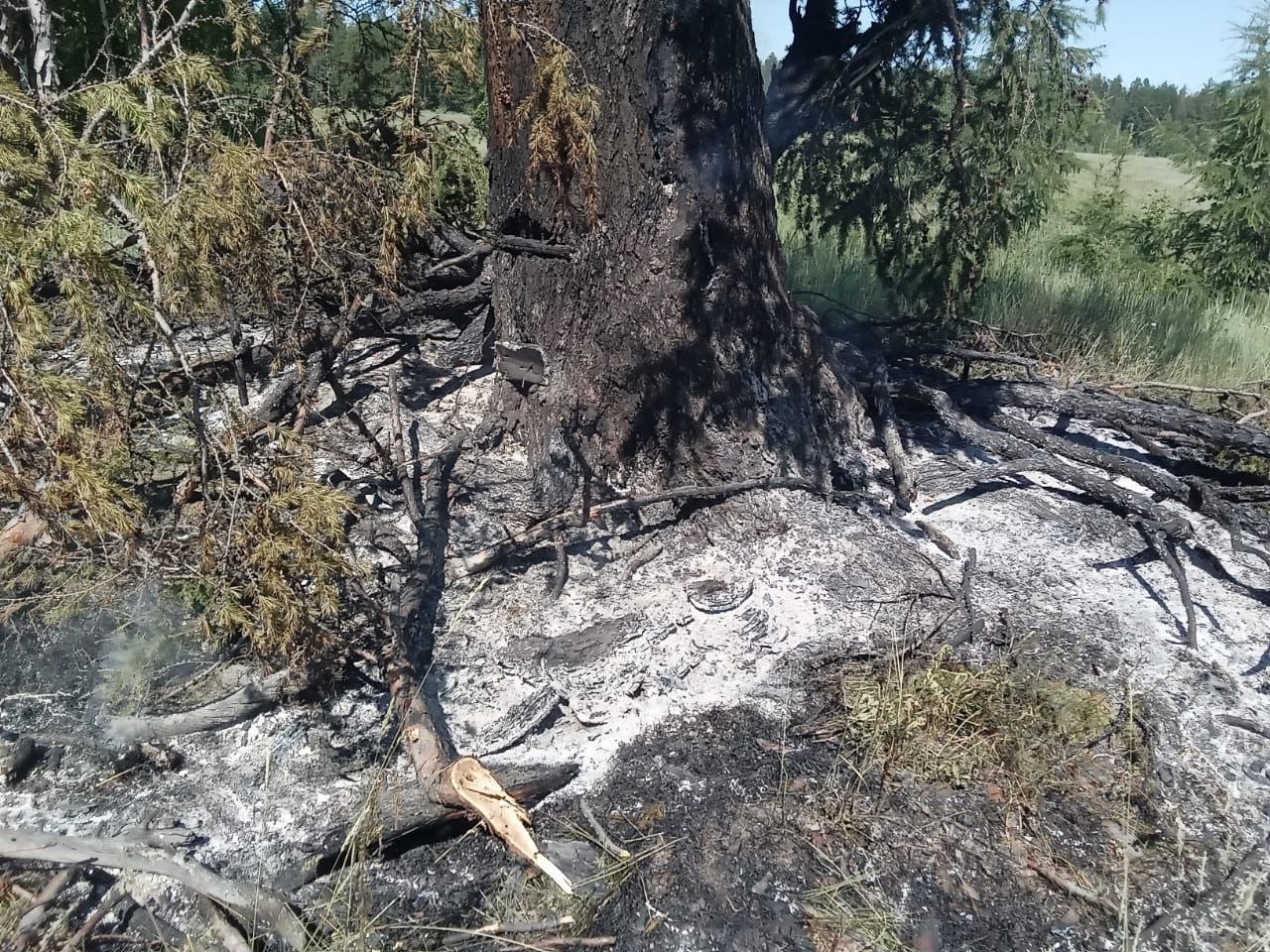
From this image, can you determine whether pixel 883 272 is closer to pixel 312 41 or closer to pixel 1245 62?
pixel 312 41

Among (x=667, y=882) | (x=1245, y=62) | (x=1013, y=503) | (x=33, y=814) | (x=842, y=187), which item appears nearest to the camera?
(x=667, y=882)

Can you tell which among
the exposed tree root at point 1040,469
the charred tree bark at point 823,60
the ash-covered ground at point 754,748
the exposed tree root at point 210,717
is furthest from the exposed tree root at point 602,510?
the charred tree bark at point 823,60

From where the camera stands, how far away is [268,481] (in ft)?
10.1

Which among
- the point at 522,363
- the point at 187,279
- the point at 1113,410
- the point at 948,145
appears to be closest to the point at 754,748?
the point at 522,363

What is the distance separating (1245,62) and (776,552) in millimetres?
10374

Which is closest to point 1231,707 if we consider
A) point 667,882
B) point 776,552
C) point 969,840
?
point 969,840

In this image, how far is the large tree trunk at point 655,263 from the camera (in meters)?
3.72

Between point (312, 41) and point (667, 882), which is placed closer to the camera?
point (667, 882)

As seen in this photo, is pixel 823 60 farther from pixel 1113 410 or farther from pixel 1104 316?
pixel 1104 316

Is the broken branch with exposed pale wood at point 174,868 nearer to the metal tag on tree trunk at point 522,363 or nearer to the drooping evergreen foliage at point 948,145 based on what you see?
the metal tag on tree trunk at point 522,363

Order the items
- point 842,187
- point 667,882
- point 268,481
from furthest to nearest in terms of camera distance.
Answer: point 842,187 → point 268,481 → point 667,882

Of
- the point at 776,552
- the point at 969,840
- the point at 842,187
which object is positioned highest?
the point at 842,187

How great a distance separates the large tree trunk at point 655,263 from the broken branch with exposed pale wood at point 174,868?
2.02 metres

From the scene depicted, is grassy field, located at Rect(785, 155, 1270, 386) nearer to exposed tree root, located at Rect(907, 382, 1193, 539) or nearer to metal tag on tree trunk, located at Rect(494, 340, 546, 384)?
exposed tree root, located at Rect(907, 382, 1193, 539)
